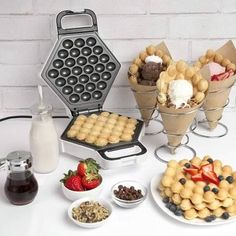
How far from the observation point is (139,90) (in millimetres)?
1269

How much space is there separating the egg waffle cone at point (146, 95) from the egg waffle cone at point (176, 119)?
0.36 feet

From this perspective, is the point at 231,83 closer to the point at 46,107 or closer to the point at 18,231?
the point at 46,107

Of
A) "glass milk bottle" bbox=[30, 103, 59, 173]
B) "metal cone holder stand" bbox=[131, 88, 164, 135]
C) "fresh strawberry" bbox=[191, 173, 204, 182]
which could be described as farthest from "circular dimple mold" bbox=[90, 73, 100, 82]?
"fresh strawberry" bbox=[191, 173, 204, 182]

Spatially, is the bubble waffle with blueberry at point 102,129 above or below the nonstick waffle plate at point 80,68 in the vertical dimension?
below

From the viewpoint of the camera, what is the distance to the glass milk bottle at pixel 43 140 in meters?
1.14

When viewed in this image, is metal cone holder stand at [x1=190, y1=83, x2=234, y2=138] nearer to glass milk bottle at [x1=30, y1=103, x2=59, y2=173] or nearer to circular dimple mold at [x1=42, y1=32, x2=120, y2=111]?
circular dimple mold at [x1=42, y1=32, x2=120, y2=111]

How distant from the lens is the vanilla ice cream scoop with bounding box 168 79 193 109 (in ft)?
3.73

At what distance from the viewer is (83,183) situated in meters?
1.06

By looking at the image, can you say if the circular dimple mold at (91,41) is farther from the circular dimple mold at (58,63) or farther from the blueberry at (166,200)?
the blueberry at (166,200)

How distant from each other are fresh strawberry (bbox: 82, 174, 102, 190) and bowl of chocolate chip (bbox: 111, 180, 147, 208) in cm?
4

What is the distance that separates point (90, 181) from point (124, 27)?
478 mm

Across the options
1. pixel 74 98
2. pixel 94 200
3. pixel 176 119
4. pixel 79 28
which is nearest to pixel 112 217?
pixel 94 200

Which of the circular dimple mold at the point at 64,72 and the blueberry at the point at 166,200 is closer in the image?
the blueberry at the point at 166,200

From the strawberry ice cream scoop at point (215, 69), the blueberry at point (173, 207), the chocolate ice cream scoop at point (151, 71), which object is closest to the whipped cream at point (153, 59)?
the chocolate ice cream scoop at point (151, 71)
